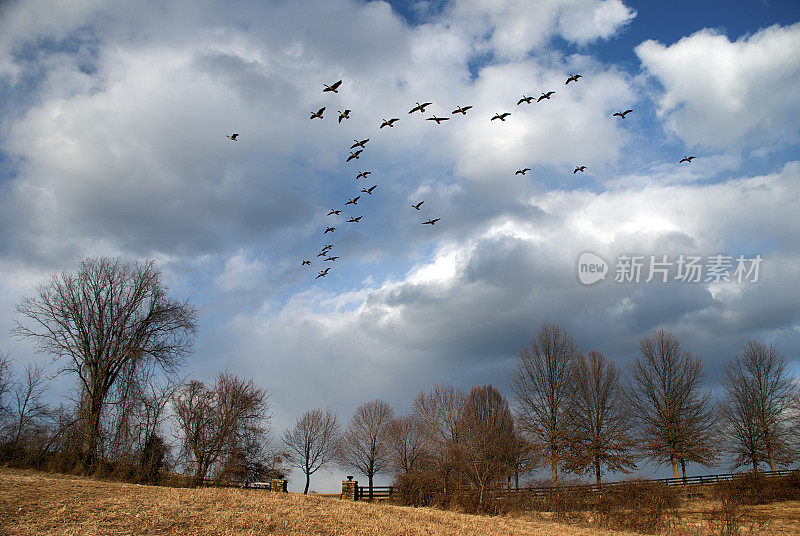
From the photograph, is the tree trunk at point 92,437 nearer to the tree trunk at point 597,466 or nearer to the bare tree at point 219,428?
the bare tree at point 219,428

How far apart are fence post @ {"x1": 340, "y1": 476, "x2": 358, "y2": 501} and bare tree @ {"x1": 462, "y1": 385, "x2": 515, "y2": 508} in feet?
23.0

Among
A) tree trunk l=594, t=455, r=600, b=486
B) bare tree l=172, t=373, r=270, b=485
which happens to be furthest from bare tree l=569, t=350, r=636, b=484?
bare tree l=172, t=373, r=270, b=485

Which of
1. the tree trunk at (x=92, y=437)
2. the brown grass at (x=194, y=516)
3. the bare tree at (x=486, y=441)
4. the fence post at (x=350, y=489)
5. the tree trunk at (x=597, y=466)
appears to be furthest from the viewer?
the tree trunk at (x=597, y=466)

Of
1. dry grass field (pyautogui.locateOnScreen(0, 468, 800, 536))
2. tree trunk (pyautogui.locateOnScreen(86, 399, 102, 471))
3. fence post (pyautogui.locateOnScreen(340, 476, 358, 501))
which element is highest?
tree trunk (pyautogui.locateOnScreen(86, 399, 102, 471))

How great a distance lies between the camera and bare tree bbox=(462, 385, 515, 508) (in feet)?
87.8

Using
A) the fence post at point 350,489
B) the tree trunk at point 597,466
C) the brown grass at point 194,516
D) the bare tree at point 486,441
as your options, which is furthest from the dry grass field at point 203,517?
the tree trunk at point 597,466

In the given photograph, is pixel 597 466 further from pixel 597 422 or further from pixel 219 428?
pixel 219 428

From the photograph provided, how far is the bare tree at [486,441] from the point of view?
2675 cm

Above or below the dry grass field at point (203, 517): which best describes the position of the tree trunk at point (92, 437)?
above

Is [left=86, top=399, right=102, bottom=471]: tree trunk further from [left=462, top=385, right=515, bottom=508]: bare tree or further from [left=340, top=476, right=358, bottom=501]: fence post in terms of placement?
[left=462, top=385, right=515, bottom=508]: bare tree

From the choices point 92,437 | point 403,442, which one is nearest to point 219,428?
point 92,437

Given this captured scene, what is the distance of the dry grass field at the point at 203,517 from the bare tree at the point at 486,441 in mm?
6183

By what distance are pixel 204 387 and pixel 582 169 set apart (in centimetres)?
2505

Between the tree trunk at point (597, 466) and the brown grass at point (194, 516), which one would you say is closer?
the brown grass at point (194, 516)
